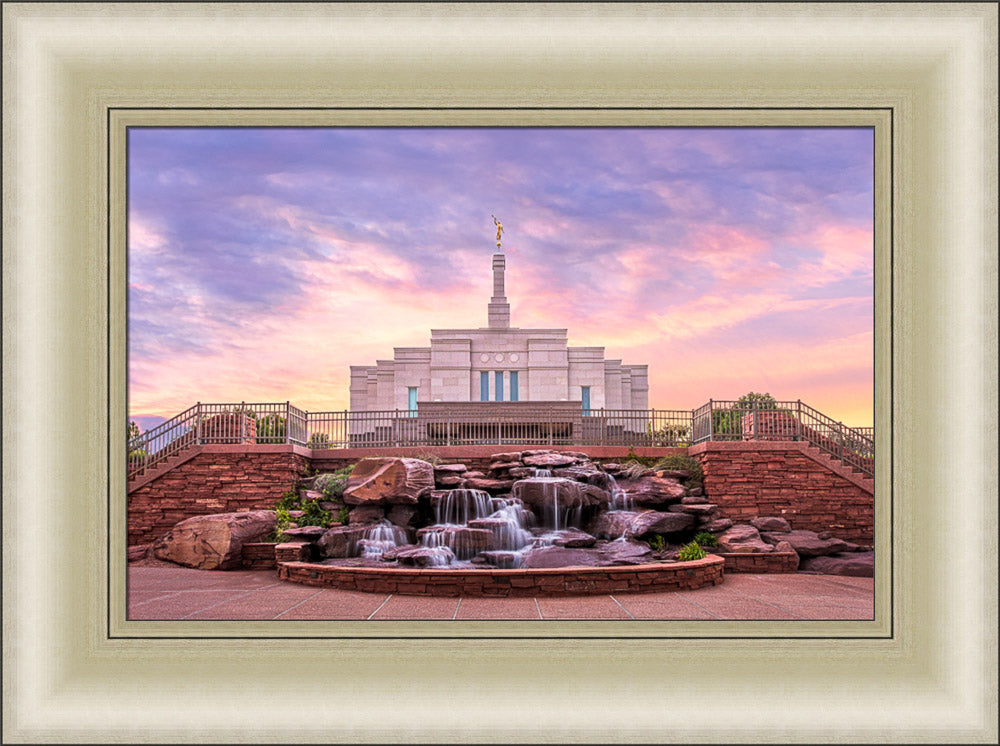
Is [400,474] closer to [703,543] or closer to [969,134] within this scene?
[703,543]

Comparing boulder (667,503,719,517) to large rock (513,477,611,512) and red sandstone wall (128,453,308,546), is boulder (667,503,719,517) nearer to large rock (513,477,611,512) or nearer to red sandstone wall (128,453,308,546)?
large rock (513,477,611,512)

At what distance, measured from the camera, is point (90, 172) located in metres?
3.75

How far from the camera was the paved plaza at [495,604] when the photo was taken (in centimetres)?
623

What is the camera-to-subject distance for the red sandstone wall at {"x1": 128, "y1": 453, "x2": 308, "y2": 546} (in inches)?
472

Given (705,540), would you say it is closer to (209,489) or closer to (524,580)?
(524,580)

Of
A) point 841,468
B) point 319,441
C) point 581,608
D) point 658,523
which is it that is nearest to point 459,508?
point 658,523

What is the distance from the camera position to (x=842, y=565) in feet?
31.2

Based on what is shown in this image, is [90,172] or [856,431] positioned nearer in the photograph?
[90,172]

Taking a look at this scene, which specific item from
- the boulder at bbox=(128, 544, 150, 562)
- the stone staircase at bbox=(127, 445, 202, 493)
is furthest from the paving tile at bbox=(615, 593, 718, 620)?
the stone staircase at bbox=(127, 445, 202, 493)

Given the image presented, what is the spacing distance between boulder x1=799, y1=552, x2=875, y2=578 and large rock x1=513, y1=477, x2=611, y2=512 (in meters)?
3.51

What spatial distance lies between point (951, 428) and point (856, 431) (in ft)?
32.3

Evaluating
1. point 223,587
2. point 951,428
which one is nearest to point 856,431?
point 951,428

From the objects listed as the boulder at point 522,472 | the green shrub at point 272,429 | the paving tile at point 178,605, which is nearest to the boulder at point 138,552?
the green shrub at point 272,429

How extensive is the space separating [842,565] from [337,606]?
7635 mm
